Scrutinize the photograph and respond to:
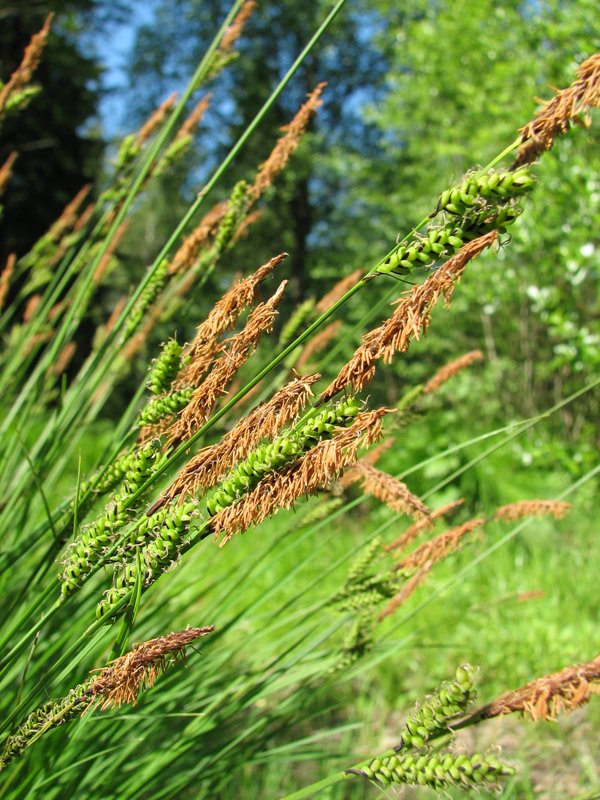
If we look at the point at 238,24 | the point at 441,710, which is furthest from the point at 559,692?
the point at 238,24

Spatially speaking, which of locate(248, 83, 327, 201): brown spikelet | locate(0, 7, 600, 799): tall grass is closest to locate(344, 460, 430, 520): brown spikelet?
locate(0, 7, 600, 799): tall grass

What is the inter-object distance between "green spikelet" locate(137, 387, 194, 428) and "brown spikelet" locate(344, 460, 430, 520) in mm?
301

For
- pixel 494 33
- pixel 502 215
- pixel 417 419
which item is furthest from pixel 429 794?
pixel 494 33

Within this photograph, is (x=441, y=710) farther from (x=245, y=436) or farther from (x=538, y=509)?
(x=538, y=509)

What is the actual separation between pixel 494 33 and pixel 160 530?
21.9 ft

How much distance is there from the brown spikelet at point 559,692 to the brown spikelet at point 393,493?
0.28 meters

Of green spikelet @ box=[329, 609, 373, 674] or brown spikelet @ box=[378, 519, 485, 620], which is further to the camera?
green spikelet @ box=[329, 609, 373, 674]

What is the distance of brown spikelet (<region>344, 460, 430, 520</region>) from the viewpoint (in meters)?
0.98

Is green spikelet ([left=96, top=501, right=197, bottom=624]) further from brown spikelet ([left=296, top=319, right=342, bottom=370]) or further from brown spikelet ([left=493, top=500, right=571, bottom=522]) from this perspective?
brown spikelet ([left=296, top=319, right=342, bottom=370])

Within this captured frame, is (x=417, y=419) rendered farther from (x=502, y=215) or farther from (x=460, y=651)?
(x=460, y=651)

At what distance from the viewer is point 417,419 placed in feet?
4.38

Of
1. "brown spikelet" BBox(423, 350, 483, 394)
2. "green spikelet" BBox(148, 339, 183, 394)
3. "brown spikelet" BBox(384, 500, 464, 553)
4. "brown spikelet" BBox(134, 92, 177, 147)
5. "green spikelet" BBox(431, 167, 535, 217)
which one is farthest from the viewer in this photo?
"brown spikelet" BBox(134, 92, 177, 147)

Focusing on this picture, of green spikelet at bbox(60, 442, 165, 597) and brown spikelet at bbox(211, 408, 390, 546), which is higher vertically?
green spikelet at bbox(60, 442, 165, 597)

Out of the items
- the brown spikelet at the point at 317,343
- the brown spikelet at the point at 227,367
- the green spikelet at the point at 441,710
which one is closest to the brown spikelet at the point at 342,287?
the brown spikelet at the point at 317,343
